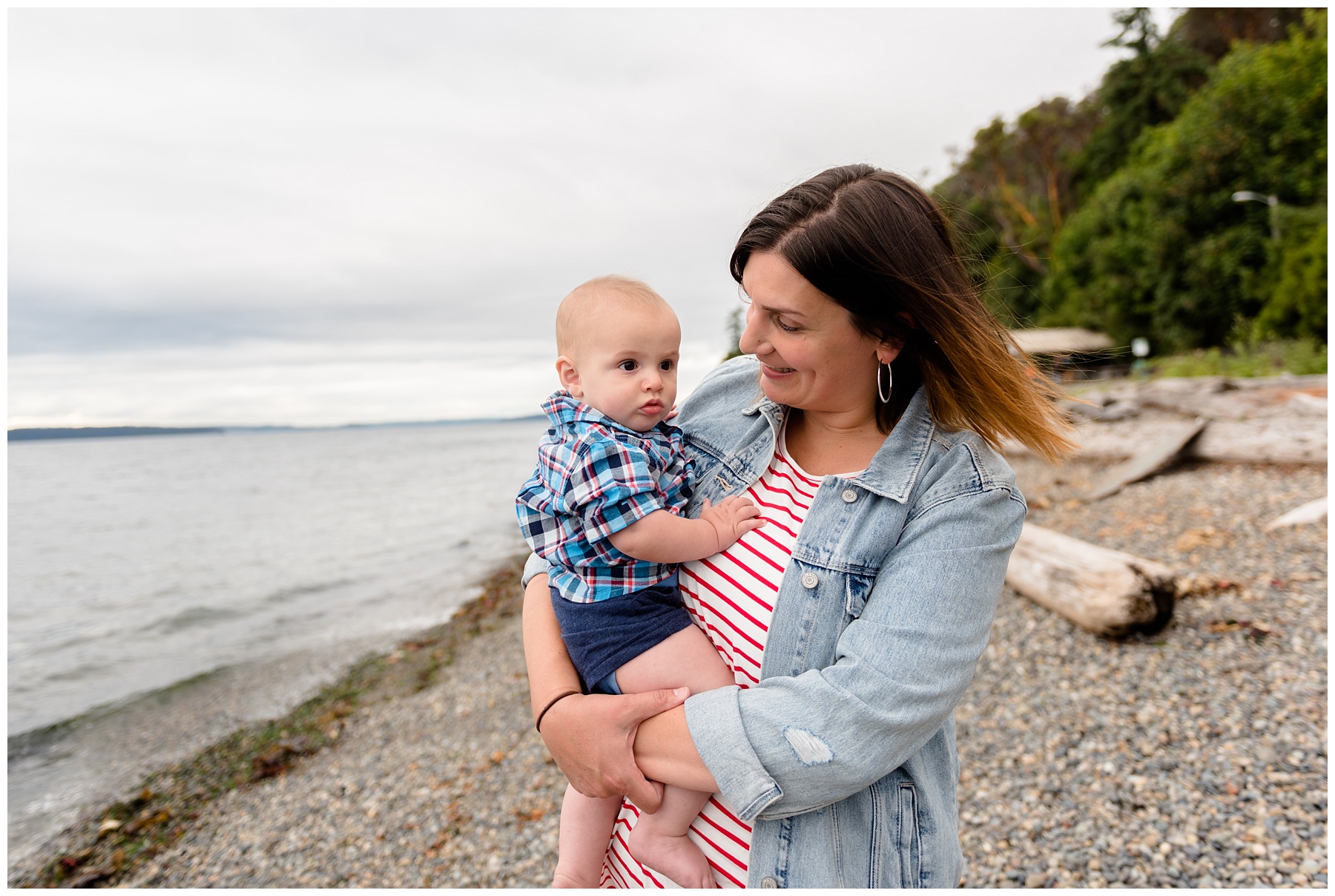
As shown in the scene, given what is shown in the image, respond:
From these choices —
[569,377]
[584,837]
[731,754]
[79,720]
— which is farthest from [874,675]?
[79,720]

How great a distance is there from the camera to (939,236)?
1.66m

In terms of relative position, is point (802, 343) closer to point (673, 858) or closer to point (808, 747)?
point (808, 747)

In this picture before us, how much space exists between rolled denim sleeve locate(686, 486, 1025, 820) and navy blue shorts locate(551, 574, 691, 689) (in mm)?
241

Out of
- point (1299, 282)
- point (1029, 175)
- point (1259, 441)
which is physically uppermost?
point (1029, 175)

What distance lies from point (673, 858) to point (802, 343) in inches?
49.5

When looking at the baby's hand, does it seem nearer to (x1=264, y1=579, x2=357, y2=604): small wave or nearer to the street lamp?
(x1=264, y1=579, x2=357, y2=604): small wave

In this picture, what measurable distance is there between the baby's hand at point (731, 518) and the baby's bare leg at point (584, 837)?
78cm

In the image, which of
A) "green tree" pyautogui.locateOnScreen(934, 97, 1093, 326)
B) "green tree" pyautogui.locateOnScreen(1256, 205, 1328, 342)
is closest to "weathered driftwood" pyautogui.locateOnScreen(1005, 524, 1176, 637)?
"green tree" pyautogui.locateOnScreen(1256, 205, 1328, 342)

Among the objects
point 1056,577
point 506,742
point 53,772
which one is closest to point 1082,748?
point 1056,577

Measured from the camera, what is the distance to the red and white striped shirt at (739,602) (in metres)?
1.63

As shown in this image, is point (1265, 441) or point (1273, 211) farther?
point (1273, 211)

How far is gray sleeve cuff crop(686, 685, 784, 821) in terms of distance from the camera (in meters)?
1.42

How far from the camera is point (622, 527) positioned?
5.65 feet

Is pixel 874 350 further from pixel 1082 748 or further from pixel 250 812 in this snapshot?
pixel 250 812
